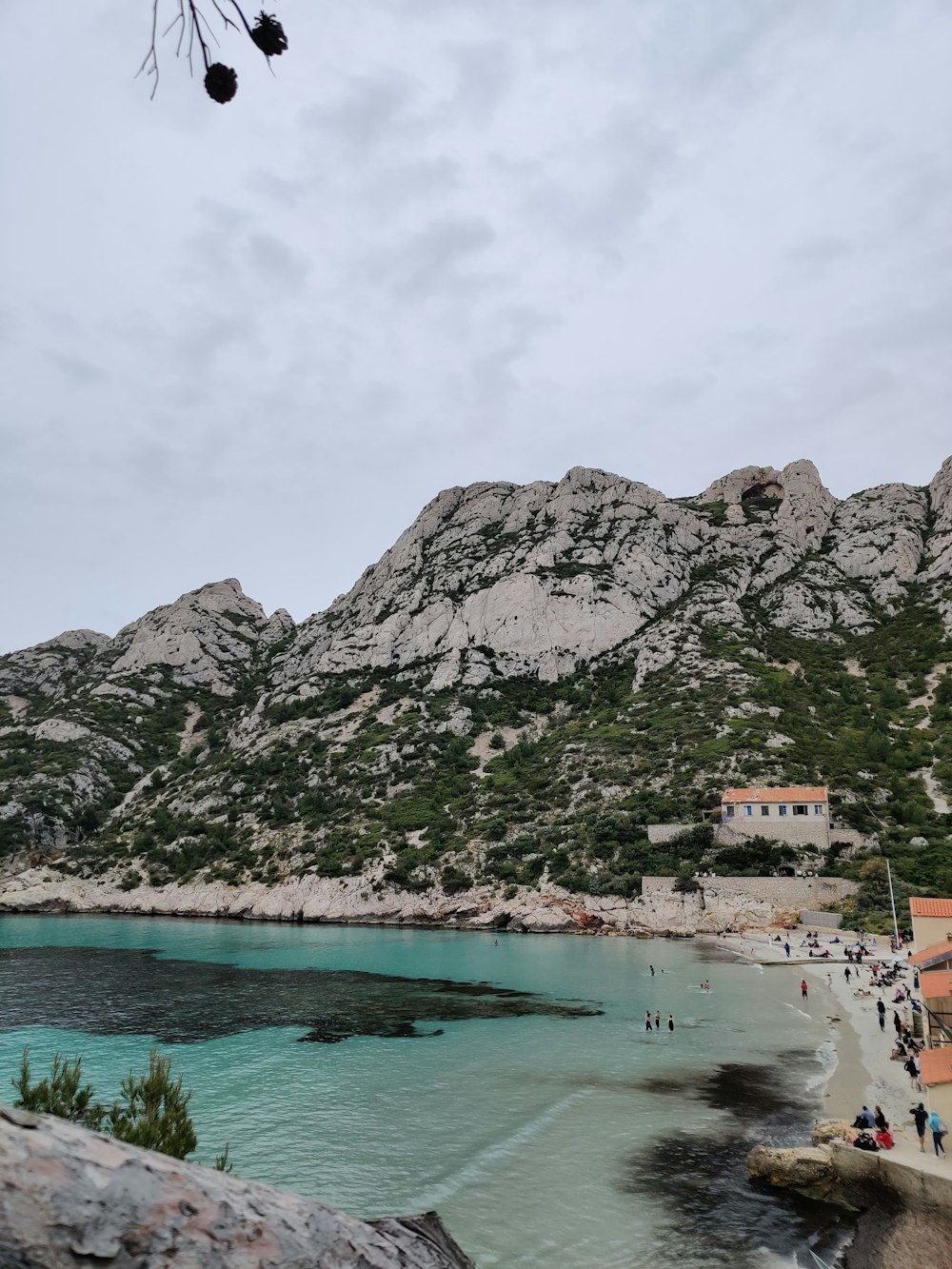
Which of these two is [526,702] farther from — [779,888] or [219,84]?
[219,84]

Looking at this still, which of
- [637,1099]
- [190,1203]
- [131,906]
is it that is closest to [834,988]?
[637,1099]

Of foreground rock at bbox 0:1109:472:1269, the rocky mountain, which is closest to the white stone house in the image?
the rocky mountain

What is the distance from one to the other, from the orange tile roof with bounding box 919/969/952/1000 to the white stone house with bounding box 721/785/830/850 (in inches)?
2034

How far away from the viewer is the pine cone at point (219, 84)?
15.9 feet

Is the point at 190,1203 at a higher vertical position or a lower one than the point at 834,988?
higher

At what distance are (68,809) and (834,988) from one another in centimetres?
10413

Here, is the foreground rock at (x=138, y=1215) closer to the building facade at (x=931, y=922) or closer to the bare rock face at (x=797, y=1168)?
the bare rock face at (x=797, y=1168)

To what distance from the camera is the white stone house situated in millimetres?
70750

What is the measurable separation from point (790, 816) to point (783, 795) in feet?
6.63

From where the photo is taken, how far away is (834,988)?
4506 cm

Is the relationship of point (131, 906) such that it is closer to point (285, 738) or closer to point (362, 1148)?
point (285, 738)

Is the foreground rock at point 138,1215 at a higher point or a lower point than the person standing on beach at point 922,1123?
higher

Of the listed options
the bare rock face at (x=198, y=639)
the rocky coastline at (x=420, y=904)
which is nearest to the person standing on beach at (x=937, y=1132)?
the rocky coastline at (x=420, y=904)

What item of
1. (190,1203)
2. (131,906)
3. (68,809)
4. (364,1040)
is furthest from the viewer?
(68,809)
